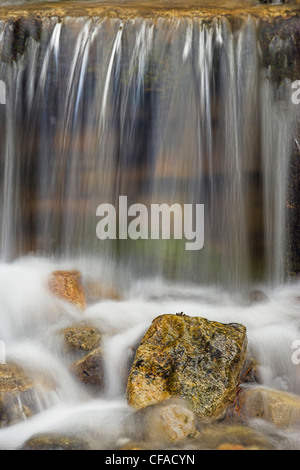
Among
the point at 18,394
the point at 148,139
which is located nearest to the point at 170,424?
the point at 18,394

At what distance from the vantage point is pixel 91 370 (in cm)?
464

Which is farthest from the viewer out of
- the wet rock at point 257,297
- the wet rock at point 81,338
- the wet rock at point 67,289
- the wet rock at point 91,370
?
the wet rock at point 257,297

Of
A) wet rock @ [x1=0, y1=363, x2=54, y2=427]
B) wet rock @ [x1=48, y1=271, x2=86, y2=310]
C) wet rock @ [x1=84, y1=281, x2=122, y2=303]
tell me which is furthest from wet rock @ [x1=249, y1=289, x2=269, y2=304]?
wet rock @ [x1=0, y1=363, x2=54, y2=427]

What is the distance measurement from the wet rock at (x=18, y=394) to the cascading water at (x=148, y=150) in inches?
85.1

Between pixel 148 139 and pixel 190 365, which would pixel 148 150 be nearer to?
pixel 148 139

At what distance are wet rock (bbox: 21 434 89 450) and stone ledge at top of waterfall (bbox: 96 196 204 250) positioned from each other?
12.4 feet

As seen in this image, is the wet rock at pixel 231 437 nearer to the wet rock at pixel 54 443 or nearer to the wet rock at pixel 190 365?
the wet rock at pixel 190 365

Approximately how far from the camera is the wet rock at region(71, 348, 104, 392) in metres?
4.58

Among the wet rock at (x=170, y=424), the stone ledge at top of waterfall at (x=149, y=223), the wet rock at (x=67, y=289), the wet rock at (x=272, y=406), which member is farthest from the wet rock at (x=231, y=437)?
the stone ledge at top of waterfall at (x=149, y=223)

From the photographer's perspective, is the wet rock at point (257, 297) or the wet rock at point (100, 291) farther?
the wet rock at point (257, 297)

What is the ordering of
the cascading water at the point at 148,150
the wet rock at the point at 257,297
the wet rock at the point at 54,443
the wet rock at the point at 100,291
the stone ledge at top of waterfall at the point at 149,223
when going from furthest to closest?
the stone ledge at top of waterfall at the point at 149,223 < the cascading water at the point at 148,150 < the wet rock at the point at 257,297 < the wet rock at the point at 100,291 < the wet rock at the point at 54,443

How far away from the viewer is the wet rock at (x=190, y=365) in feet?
13.2

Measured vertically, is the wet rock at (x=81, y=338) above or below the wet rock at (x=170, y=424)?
above

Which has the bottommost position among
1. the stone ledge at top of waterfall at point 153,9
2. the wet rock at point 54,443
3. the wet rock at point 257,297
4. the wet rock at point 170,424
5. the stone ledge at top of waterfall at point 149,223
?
the wet rock at point 54,443
